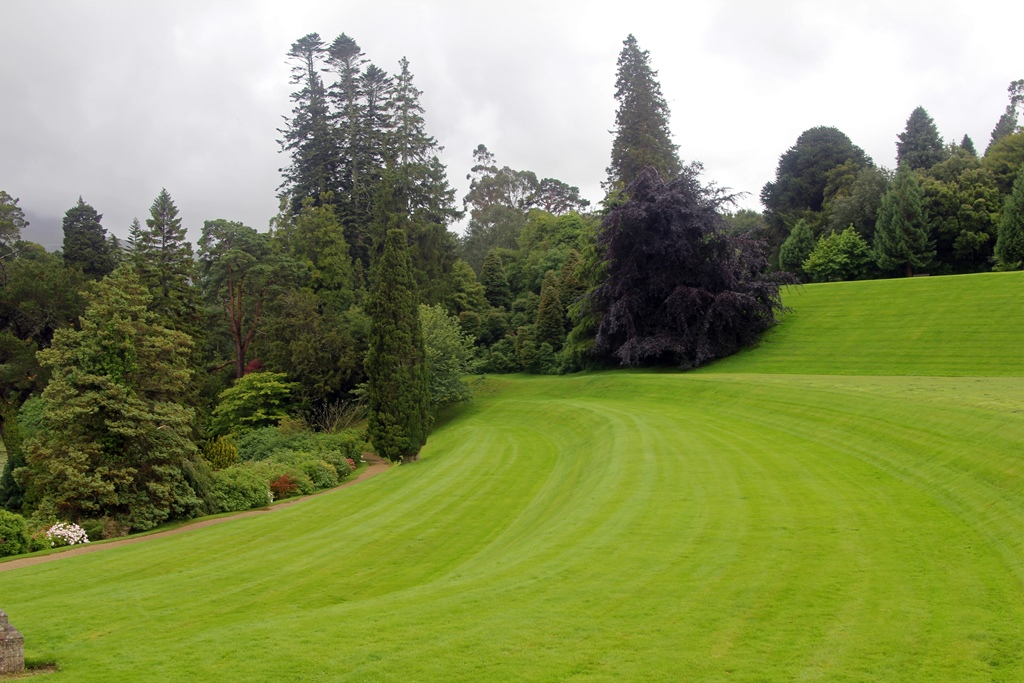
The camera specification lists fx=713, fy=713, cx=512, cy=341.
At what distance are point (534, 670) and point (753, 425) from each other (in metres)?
14.6

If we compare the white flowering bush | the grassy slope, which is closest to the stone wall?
the white flowering bush

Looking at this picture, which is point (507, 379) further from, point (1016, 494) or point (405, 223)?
point (1016, 494)

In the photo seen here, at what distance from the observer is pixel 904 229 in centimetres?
4734

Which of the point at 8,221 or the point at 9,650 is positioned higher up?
the point at 8,221

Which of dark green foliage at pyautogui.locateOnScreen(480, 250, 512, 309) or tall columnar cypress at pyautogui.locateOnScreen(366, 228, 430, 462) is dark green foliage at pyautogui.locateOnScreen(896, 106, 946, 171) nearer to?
dark green foliage at pyautogui.locateOnScreen(480, 250, 512, 309)

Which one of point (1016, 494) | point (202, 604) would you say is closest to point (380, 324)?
point (202, 604)

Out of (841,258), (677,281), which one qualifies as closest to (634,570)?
(677,281)

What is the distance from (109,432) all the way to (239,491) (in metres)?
3.71

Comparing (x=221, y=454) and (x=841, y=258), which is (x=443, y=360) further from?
(x=841, y=258)

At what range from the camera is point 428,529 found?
1352 centimetres

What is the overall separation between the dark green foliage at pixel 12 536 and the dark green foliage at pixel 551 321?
103ft

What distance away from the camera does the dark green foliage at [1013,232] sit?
42188 mm

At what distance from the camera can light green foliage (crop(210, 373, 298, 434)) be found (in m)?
33.8

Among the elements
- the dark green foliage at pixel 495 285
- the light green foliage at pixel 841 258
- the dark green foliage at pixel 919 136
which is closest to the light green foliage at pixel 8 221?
the dark green foliage at pixel 495 285
